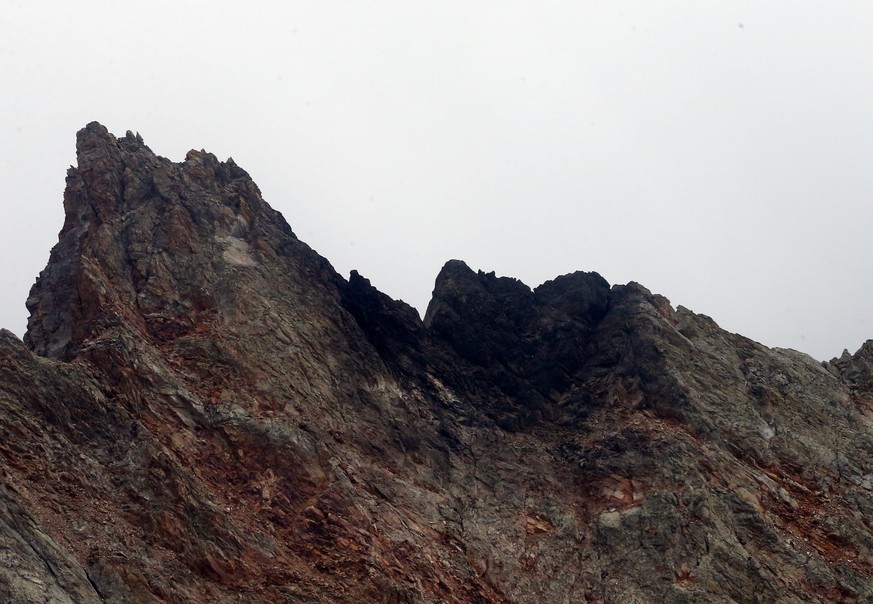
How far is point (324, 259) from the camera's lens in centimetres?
4750

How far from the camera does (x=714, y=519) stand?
35.5 m

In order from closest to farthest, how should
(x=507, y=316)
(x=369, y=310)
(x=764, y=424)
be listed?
1. (x=764, y=424)
2. (x=369, y=310)
3. (x=507, y=316)

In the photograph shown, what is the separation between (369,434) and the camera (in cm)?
3856

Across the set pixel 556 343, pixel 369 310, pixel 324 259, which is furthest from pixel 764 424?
pixel 324 259

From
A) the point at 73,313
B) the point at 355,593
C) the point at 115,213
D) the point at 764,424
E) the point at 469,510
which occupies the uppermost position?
the point at 115,213

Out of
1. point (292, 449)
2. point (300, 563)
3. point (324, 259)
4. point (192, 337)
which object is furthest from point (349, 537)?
point (324, 259)

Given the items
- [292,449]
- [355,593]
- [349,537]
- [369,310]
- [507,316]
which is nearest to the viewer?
[355,593]

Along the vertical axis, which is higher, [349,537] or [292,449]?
[292,449]

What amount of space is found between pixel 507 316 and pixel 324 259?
39.5 feet

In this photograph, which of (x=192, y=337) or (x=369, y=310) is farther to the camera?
(x=369, y=310)

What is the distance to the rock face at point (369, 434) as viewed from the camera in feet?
93.4

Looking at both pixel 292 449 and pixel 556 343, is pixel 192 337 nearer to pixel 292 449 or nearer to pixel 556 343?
pixel 292 449

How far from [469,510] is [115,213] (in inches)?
917

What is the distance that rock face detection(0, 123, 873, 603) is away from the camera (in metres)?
28.5
